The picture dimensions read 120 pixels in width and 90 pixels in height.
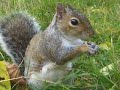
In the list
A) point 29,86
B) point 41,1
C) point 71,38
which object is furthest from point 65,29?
point 41,1

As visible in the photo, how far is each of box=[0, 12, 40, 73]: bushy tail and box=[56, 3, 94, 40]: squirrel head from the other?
1.24ft

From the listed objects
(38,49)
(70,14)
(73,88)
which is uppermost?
(70,14)

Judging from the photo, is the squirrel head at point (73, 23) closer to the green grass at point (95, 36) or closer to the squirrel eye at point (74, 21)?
the squirrel eye at point (74, 21)

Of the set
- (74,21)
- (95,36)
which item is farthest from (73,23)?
(95,36)

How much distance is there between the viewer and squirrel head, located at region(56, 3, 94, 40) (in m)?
2.35

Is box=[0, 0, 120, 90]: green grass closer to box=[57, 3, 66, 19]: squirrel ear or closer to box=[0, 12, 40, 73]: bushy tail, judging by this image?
box=[0, 12, 40, 73]: bushy tail

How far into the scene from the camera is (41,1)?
3.54 metres

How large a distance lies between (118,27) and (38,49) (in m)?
0.77

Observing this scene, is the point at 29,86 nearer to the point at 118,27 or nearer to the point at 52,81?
the point at 52,81

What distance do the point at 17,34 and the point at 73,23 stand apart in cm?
52

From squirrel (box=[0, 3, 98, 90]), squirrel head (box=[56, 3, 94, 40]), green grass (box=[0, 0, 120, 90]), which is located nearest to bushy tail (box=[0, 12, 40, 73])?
squirrel (box=[0, 3, 98, 90])

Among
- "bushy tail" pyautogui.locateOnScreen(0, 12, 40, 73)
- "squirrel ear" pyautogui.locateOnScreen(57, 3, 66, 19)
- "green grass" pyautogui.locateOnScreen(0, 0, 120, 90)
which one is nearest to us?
"green grass" pyautogui.locateOnScreen(0, 0, 120, 90)

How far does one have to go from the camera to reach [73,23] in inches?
93.4

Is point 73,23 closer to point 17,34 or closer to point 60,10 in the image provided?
point 60,10
